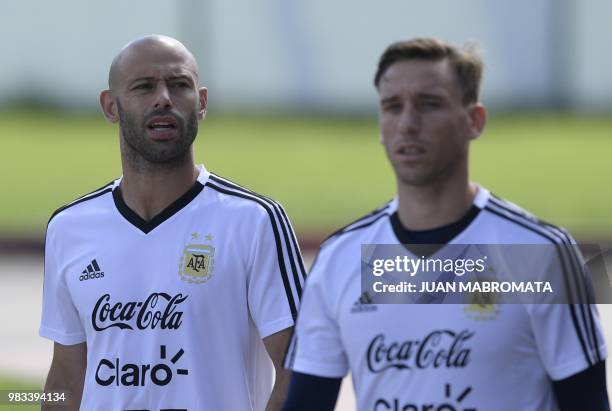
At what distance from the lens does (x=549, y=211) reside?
78.1 ft

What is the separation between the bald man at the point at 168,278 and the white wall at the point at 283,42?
3262cm

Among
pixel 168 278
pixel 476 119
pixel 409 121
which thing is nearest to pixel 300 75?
pixel 168 278

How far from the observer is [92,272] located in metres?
5.80

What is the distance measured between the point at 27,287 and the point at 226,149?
16.2 metres

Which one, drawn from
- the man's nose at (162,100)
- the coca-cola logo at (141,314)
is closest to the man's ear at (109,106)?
the man's nose at (162,100)

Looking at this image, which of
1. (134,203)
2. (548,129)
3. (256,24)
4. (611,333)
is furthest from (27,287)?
(256,24)

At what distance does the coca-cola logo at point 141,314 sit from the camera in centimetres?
560

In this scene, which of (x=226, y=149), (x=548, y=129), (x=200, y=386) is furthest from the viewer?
(x=548, y=129)

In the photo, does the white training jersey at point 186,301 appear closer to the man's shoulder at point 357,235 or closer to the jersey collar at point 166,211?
the jersey collar at point 166,211

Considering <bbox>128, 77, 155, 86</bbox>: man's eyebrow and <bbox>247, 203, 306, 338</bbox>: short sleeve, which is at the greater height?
<bbox>128, 77, 155, 86</bbox>: man's eyebrow

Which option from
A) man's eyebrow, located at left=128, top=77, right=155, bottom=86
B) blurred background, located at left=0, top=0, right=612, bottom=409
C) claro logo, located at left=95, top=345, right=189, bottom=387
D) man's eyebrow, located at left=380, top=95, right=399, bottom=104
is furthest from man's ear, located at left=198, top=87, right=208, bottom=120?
blurred background, located at left=0, top=0, right=612, bottom=409

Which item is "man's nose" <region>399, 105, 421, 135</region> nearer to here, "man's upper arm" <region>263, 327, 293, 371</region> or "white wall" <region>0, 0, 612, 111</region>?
"man's upper arm" <region>263, 327, 293, 371</region>

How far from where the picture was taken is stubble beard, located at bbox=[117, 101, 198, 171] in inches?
224

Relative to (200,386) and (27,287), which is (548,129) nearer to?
(27,287)
